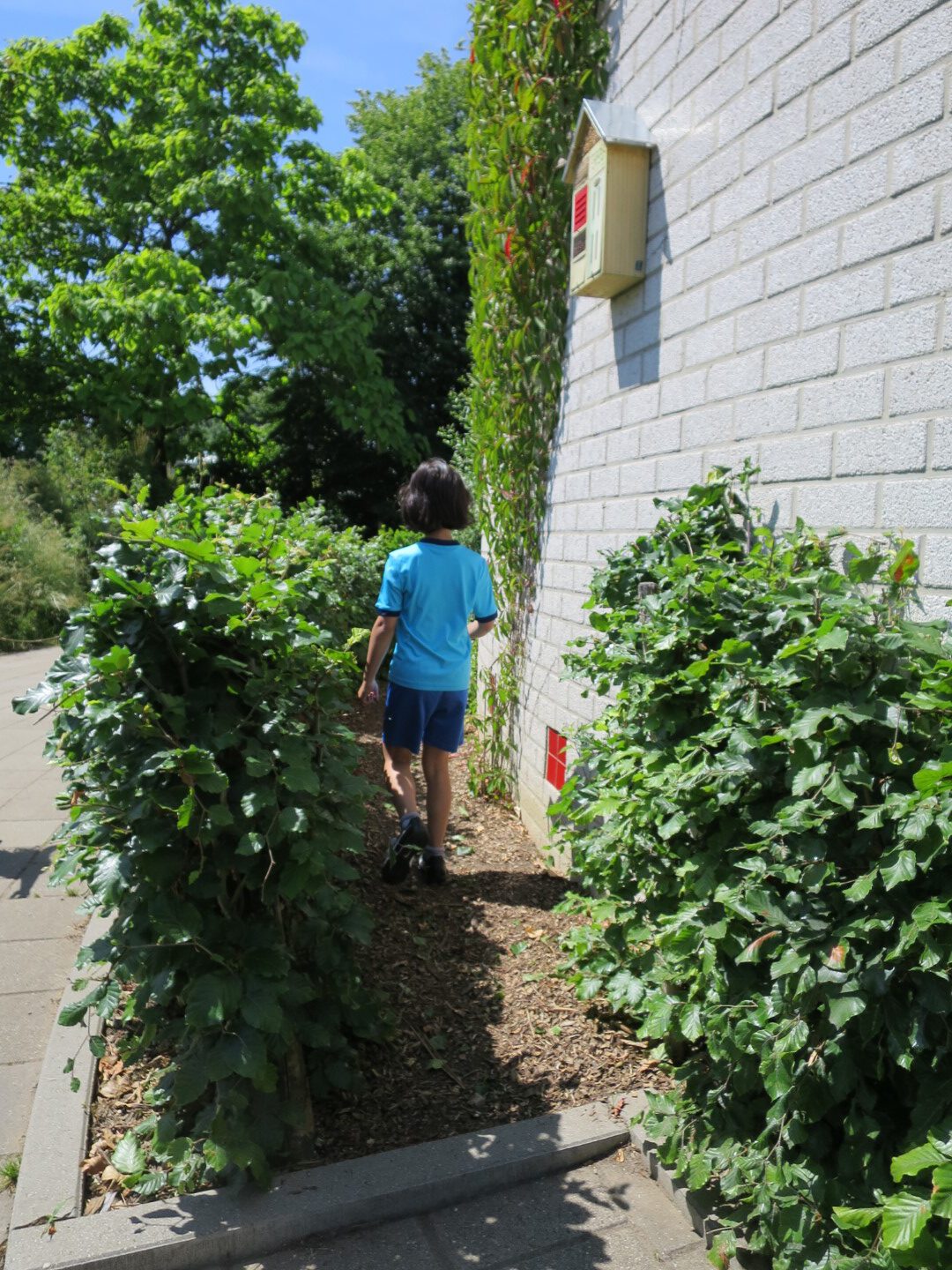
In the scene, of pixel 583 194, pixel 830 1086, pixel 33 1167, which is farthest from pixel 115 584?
pixel 583 194

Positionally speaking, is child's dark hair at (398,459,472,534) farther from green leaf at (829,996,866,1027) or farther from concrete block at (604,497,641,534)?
green leaf at (829,996,866,1027)

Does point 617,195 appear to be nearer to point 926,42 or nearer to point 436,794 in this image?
point 926,42

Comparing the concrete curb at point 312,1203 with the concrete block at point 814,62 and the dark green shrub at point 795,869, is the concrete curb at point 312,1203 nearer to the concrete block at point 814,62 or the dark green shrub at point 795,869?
the dark green shrub at point 795,869

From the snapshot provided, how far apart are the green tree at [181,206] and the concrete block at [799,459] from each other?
13507 mm

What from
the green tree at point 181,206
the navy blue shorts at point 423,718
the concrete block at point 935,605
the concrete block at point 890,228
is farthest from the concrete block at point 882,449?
the green tree at point 181,206

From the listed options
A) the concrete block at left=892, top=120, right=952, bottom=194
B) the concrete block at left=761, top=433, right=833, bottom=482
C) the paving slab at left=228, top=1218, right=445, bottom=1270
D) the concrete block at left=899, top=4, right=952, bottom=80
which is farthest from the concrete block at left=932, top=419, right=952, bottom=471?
the paving slab at left=228, top=1218, right=445, bottom=1270

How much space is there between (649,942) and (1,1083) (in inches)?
77.1

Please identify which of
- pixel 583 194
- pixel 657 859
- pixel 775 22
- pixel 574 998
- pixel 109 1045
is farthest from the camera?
pixel 583 194

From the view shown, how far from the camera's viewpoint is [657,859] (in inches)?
98.3

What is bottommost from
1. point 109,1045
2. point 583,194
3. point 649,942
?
point 109,1045

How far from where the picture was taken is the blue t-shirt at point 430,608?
4047 millimetres

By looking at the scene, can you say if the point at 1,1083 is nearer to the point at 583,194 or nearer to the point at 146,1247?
the point at 146,1247

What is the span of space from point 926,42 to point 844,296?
21.4 inches

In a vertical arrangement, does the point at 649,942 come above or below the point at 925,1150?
below
